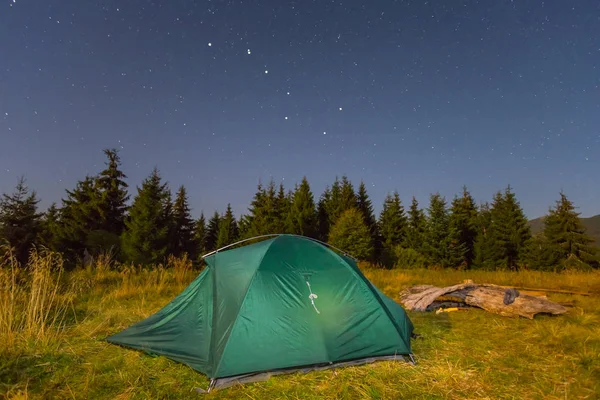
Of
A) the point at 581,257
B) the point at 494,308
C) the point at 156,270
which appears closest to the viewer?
the point at 494,308

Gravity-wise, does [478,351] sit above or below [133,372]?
below

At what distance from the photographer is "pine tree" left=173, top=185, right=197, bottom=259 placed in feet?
127

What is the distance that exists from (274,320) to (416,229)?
112 feet

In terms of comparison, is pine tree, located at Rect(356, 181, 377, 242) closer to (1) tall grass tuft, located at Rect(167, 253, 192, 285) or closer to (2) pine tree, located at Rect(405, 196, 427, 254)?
(2) pine tree, located at Rect(405, 196, 427, 254)

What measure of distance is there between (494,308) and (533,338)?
1923mm

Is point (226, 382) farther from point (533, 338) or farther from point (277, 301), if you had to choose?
point (533, 338)

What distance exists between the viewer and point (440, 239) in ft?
107

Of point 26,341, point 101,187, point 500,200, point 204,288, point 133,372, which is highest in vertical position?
point 101,187

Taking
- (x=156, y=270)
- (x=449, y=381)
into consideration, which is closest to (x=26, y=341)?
(x=449, y=381)

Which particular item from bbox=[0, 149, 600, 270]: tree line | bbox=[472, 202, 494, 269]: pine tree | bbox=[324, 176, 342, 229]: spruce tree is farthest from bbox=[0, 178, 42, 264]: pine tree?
bbox=[472, 202, 494, 269]: pine tree

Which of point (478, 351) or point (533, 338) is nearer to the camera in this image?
point (478, 351)

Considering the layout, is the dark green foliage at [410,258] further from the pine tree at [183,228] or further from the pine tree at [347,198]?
the pine tree at [183,228]

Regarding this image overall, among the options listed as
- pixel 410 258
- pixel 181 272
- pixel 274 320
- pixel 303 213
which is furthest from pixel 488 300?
pixel 303 213

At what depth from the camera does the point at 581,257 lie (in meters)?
31.2
